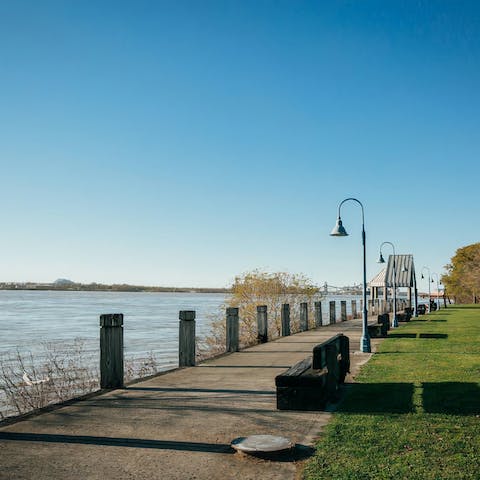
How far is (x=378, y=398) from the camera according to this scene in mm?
8820

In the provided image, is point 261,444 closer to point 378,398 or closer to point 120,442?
point 120,442

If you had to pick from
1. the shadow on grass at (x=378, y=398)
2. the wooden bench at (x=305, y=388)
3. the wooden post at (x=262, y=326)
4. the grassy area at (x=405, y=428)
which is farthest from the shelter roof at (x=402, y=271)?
the wooden bench at (x=305, y=388)

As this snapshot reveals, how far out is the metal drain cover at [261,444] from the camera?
5.72m

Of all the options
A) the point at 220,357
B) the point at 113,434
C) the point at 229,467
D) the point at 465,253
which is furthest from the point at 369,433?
Result: the point at 465,253

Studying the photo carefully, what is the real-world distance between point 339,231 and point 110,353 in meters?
8.86

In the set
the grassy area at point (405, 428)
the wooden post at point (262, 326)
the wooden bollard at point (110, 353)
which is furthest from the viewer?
the wooden post at point (262, 326)

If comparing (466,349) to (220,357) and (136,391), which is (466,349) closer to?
(220,357)

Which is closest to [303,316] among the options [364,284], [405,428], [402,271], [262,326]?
[262,326]

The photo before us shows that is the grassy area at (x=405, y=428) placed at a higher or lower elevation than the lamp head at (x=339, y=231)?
lower

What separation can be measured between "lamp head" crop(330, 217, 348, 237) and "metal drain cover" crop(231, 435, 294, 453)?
1085cm

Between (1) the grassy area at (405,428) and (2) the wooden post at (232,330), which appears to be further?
(2) the wooden post at (232,330)

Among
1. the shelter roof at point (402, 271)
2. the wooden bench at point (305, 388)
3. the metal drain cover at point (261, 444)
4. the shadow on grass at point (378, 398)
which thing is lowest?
the shadow on grass at point (378, 398)

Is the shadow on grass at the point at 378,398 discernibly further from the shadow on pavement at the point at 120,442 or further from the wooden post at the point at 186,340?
the wooden post at the point at 186,340

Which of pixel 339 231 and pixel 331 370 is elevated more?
pixel 339 231
